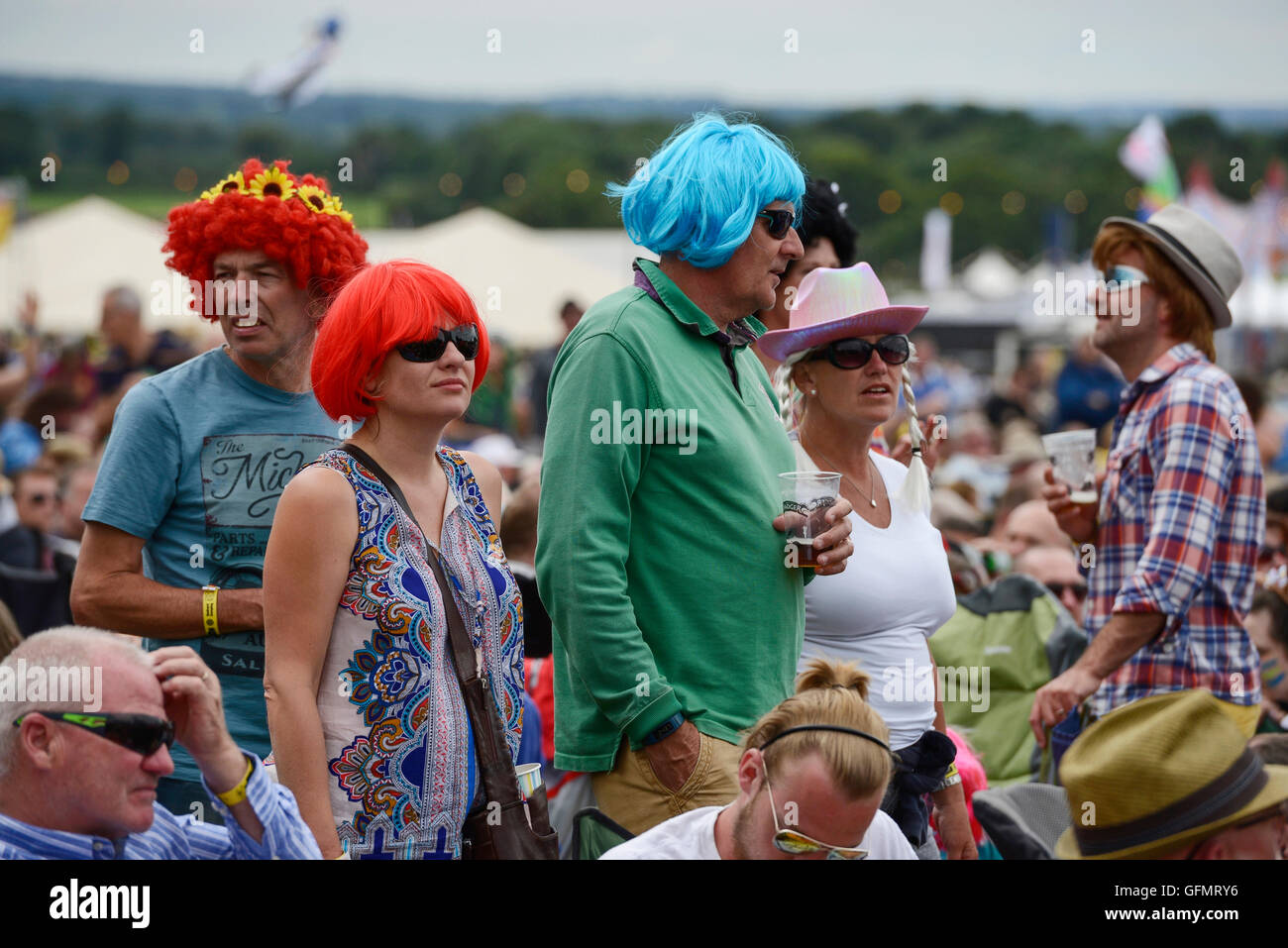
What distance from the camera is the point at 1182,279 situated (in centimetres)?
381

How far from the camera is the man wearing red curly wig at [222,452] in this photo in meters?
2.93

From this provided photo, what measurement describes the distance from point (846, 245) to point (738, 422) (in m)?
1.41

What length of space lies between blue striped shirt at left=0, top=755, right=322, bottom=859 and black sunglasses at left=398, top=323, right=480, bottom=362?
0.80 meters

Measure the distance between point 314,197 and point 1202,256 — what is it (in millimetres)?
2360

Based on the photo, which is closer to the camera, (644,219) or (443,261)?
(644,219)

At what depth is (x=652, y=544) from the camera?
2834mm

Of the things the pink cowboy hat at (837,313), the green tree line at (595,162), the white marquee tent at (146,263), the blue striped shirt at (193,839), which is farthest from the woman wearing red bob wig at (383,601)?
the green tree line at (595,162)

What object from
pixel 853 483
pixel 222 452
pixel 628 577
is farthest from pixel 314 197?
pixel 853 483

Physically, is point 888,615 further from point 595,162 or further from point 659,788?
point 595,162

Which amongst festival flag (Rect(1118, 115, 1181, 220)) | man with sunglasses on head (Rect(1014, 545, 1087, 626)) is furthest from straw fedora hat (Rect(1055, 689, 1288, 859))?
festival flag (Rect(1118, 115, 1181, 220))
